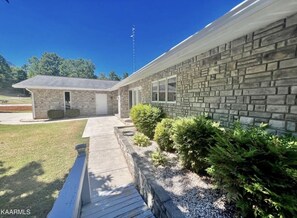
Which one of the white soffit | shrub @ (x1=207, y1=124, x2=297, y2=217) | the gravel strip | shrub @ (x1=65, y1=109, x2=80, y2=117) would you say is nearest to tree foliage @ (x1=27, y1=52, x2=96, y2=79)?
shrub @ (x1=65, y1=109, x2=80, y2=117)

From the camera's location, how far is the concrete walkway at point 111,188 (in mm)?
2584

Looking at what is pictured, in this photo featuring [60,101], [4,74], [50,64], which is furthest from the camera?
[50,64]

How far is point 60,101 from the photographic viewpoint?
14414 millimetres

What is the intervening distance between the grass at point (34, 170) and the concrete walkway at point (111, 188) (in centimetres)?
80

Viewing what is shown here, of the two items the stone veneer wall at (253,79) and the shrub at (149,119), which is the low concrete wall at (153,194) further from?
the shrub at (149,119)

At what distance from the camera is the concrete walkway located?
2.58 meters

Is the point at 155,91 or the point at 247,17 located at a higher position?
the point at 247,17

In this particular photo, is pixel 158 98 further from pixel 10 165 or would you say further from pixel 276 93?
pixel 10 165

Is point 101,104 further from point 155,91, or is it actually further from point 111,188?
point 111,188

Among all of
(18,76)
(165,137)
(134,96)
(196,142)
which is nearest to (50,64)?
(18,76)

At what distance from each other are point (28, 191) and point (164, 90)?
5828mm

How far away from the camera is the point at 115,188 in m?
3.38

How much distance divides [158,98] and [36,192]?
5.79 m

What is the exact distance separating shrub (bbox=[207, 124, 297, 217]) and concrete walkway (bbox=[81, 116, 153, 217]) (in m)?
1.56
